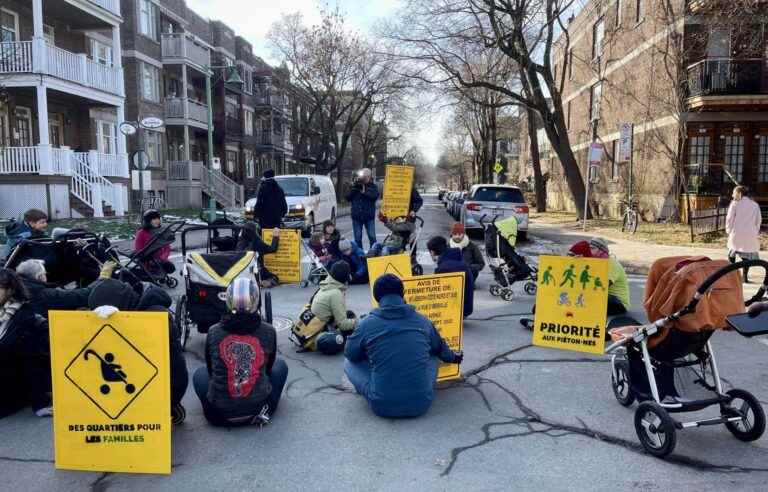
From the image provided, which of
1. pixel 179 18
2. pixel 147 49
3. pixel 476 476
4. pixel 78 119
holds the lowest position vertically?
pixel 476 476

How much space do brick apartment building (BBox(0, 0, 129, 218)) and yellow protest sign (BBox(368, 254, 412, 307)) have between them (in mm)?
15877

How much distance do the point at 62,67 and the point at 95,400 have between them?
72.4ft

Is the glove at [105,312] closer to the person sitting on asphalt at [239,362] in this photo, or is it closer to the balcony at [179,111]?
the person sitting on asphalt at [239,362]

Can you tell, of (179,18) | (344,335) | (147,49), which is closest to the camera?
(344,335)

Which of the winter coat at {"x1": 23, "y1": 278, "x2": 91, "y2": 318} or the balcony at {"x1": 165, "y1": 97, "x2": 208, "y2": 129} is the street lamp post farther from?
the winter coat at {"x1": 23, "y1": 278, "x2": 91, "y2": 318}

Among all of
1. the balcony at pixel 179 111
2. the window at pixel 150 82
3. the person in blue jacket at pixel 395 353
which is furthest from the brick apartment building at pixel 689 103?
Result: the window at pixel 150 82

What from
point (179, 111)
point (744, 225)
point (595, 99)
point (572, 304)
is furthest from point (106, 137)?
point (572, 304)

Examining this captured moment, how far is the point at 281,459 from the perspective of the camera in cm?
405

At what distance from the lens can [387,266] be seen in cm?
738

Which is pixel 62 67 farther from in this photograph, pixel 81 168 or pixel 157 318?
pixel 157 318

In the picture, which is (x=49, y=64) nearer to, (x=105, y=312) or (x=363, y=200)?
(x=363, y=200)

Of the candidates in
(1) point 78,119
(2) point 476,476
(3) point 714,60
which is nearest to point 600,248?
(2) point 476,476

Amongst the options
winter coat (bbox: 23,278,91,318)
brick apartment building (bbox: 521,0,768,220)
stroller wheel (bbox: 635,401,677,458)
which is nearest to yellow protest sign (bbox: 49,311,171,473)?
winter coat (bbox: 23,278,91,318)

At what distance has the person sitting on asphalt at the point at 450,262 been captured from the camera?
293 inches
